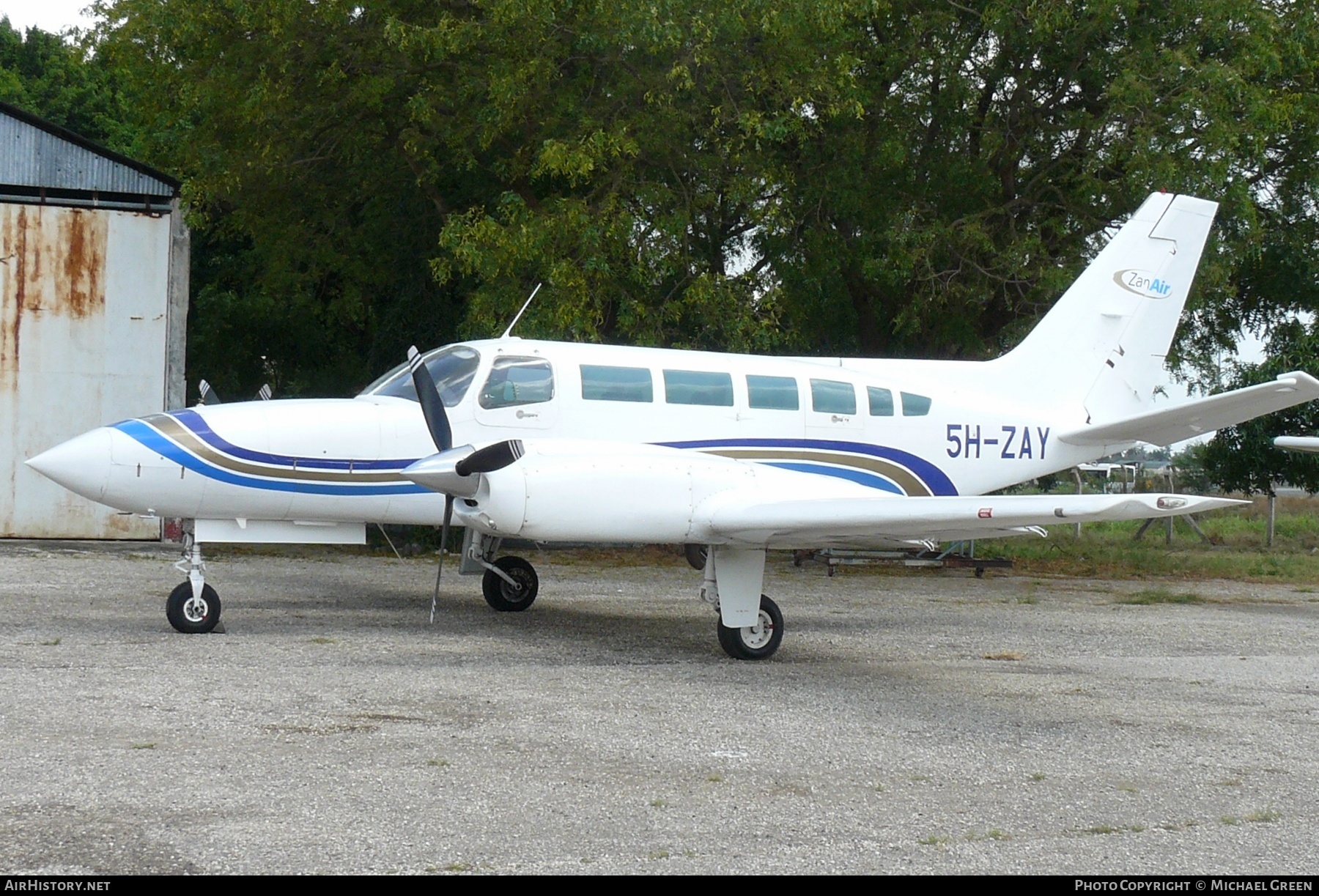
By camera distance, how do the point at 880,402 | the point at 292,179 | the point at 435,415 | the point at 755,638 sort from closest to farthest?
1. the point at 755,638
2. the point at 435,415
3. the point at 880,402
4. the point at 292,179

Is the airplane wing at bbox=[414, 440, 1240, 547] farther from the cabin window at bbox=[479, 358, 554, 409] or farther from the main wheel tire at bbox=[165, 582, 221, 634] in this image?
the main wheel tire at bbox=[165, 582, 221, 634]

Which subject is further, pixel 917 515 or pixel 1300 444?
pixel 1300 444

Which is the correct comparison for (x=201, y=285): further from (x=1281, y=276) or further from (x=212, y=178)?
(x=1281, y=276)

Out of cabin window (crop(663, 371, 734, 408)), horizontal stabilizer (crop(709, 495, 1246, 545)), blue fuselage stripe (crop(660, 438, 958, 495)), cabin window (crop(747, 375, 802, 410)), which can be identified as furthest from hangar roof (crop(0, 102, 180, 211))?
horizontal stabilizer (crop(709, 495, 1246, 545))

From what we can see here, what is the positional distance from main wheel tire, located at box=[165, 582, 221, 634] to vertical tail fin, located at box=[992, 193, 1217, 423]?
8.80 m

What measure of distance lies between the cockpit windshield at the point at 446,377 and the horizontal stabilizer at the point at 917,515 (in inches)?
110

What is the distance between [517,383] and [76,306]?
36.3ft

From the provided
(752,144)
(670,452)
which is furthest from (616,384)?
(752,144)

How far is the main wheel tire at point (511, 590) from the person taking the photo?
13555 millimetres

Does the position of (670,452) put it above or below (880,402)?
below

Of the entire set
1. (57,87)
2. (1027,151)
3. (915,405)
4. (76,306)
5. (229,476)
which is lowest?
(229,476)

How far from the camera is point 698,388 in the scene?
1225cm

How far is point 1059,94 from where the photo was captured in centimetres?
2022

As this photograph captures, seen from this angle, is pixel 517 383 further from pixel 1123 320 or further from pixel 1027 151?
pixel 1027 151
